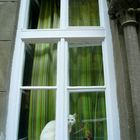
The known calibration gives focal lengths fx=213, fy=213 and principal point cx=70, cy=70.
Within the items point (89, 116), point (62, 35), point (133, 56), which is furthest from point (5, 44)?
point (133, 56)

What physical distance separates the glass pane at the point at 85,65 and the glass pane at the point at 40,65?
6.5 inches

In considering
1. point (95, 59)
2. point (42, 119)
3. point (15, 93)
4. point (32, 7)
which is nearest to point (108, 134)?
point (42, 119)

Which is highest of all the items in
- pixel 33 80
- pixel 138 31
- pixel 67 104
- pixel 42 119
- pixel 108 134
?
pixel 138 31

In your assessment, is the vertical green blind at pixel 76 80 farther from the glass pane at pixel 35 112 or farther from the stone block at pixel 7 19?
the stone block at pixel 7 19

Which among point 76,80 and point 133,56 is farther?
point 76,80

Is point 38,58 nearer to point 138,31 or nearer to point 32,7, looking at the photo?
point 32,7

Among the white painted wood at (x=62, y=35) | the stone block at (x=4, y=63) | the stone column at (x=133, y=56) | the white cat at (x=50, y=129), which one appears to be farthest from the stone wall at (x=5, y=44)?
the stone column at (x=133, y=56)

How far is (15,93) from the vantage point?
1.72 meters

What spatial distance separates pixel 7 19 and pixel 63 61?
0.65 m

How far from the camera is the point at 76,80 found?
1842 mm

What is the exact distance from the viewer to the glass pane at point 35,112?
170 centimetres

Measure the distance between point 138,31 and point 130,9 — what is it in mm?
180

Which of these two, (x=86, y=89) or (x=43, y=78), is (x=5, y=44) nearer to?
(x=43, y=78)

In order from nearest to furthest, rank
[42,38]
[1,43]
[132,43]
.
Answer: [132,43], [1,43], [42,38]
